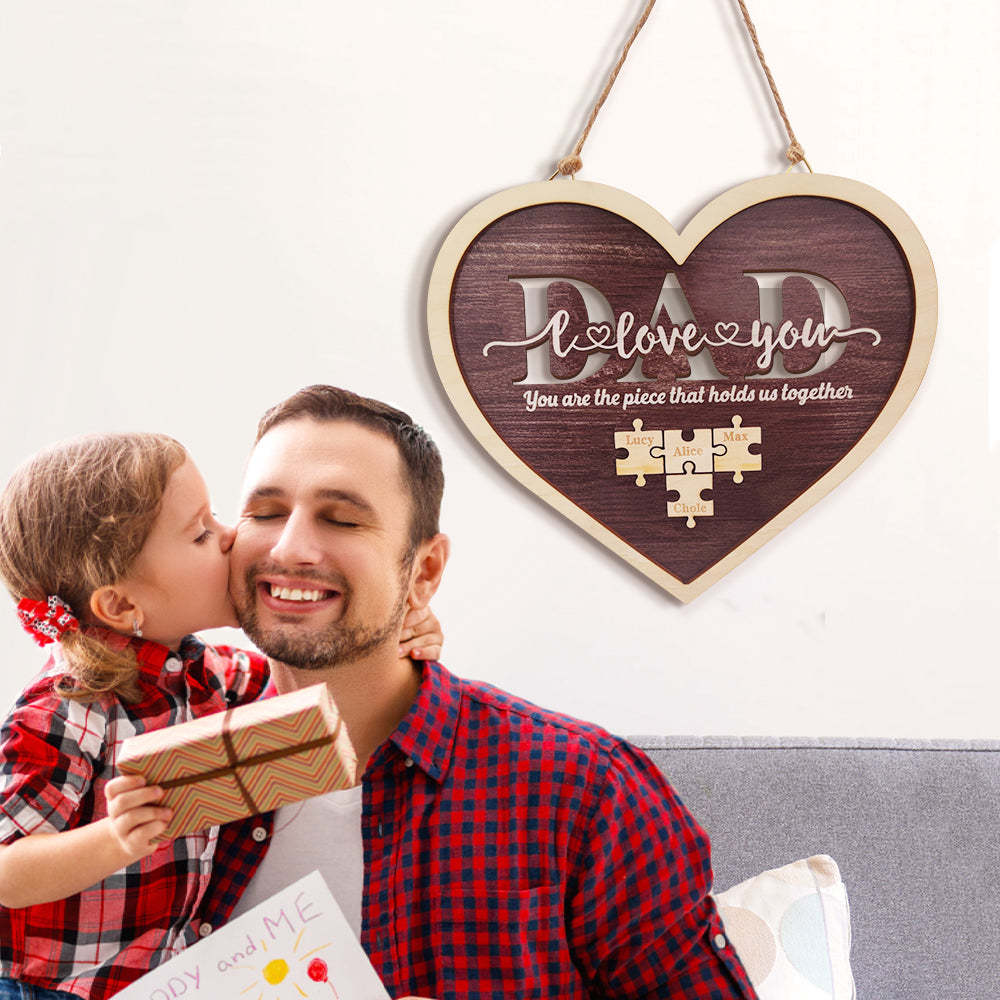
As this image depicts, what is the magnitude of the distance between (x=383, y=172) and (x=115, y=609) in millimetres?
1118

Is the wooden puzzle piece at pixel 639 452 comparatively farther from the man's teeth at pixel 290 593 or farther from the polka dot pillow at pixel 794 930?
the man's teeth at pixel 290 593

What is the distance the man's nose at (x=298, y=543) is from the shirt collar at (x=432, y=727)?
0.68ft

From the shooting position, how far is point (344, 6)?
1.93 meters

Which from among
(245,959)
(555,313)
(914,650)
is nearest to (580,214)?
(555,313)

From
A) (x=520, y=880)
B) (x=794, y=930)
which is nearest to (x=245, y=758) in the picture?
(x=520, y=880)

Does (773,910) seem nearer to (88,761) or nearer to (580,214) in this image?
(88,761)

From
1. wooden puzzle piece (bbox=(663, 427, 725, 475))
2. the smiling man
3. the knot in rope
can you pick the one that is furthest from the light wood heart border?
the smiling man

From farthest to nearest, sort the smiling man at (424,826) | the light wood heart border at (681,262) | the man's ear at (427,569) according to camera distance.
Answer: the light wood heart border at (681,262) < the man's ear at (427,569) < the smiling man at (424,826)

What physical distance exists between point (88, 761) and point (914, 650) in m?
1.50

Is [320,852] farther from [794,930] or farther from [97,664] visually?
[794,930]

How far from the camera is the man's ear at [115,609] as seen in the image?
1062mm

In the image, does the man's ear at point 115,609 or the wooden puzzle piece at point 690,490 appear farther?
the wooden puzzle piece at point 690,490

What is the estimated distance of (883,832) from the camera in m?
1.57

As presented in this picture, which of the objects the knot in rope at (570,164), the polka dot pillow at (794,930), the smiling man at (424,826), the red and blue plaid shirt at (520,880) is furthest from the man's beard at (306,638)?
the knot in rope at (570,164)
